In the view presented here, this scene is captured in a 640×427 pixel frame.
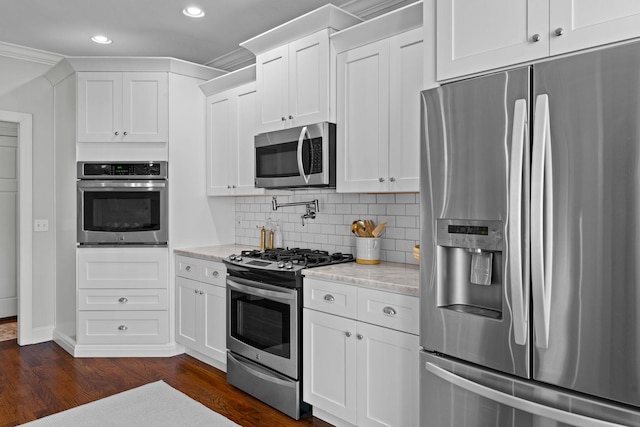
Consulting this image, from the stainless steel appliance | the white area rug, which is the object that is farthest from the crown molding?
the white area rug

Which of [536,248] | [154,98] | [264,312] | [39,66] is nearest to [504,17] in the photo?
[536,248]

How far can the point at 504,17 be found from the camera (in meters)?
1.71

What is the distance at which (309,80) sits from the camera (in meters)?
3.12

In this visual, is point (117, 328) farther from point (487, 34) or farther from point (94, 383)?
point (487, 34)

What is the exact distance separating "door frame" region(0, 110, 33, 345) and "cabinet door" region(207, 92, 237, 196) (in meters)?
1.67

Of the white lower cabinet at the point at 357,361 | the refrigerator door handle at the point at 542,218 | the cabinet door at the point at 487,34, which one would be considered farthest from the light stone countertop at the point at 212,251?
the refrigerator door handle at the point at 542,218

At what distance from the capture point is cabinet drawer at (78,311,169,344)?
4023mm

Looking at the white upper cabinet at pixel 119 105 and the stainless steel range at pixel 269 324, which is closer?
the stainless steel range at pixel 269 324

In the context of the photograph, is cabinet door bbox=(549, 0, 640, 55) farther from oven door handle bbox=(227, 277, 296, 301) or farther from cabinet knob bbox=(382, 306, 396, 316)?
oven door handle bbox=(227, 277, 296, 301)

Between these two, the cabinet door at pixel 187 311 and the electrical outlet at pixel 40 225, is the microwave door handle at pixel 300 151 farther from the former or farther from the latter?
the electrical outlet at pixel 40 225

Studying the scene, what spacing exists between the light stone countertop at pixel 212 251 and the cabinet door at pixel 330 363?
1086mm

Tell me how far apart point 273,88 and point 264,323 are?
5.40 ft

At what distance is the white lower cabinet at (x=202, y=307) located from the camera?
3586 millimetres

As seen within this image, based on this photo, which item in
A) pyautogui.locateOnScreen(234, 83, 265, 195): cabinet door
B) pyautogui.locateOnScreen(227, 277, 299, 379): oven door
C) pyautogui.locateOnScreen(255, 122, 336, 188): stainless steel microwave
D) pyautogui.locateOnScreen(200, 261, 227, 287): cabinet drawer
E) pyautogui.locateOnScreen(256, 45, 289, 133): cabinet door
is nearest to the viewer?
pyautogui.locateOnScreen(227, 277, 299, 379): oven door
